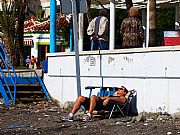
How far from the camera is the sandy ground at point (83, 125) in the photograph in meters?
10.2

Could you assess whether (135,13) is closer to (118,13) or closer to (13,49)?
(118,13)

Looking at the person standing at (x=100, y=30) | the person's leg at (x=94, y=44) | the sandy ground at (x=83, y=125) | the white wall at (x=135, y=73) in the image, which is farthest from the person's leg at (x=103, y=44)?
the sandy ground at (x=83, y=125)

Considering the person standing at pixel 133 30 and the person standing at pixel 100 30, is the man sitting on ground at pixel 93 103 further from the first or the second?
the person standing at pixel 100 30

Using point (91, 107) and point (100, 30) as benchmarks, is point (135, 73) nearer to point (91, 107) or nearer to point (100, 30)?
point (91, 107)

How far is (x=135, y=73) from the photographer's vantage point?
13.0 m

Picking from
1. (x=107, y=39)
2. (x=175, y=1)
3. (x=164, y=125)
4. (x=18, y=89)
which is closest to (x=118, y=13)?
(x=175, y=1)

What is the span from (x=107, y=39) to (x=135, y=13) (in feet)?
4.53

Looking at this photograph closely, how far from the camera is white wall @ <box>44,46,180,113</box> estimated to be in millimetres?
11945

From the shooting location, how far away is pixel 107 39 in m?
14.8

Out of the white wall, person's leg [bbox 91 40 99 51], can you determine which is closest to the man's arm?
the white wall

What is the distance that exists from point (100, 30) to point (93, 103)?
310cm

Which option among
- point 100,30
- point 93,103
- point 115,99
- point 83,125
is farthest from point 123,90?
point 100,30

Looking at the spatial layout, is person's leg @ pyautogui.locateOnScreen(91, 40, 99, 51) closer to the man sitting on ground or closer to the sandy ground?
the sandy ground

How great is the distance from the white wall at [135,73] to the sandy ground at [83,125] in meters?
0.44
